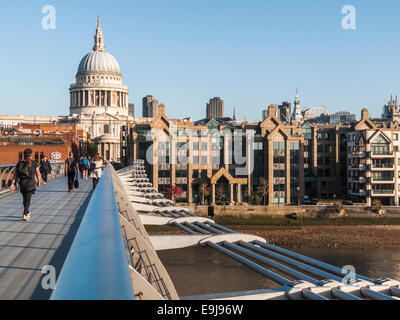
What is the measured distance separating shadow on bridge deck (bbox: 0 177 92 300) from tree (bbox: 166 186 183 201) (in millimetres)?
42023

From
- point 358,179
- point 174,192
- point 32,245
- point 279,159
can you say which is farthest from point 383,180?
point 32,245

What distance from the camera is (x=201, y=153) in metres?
55.4

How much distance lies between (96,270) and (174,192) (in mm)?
51375

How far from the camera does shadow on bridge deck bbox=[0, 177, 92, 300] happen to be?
4102 millimetres

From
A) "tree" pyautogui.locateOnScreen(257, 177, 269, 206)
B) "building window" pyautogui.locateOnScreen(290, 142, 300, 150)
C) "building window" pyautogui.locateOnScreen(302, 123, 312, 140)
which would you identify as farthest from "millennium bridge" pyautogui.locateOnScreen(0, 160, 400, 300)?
"building window" pyautogui.locateOnScreen(302, 123, 312, 140)

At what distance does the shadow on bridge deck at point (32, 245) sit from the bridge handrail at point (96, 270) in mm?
1414

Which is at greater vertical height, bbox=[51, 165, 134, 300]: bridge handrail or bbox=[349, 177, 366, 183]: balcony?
bbox=[51, 165, 134, 300]: bridge handrail

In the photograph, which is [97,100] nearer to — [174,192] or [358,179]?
[174,192]

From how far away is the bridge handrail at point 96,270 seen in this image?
165 centimetres

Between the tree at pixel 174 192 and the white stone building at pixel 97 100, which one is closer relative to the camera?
the tree at pixel 174 192

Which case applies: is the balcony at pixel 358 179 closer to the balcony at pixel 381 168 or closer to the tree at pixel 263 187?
the balcony at pixel 381 168

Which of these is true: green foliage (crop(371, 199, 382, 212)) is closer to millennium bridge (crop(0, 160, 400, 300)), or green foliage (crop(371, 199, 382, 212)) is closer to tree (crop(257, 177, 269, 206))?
tree (crop(257, 177, 269, 206))

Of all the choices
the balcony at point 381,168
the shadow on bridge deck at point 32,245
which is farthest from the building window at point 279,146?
the shadow on bridge deck at point 32,245

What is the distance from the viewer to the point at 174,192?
174 ft
